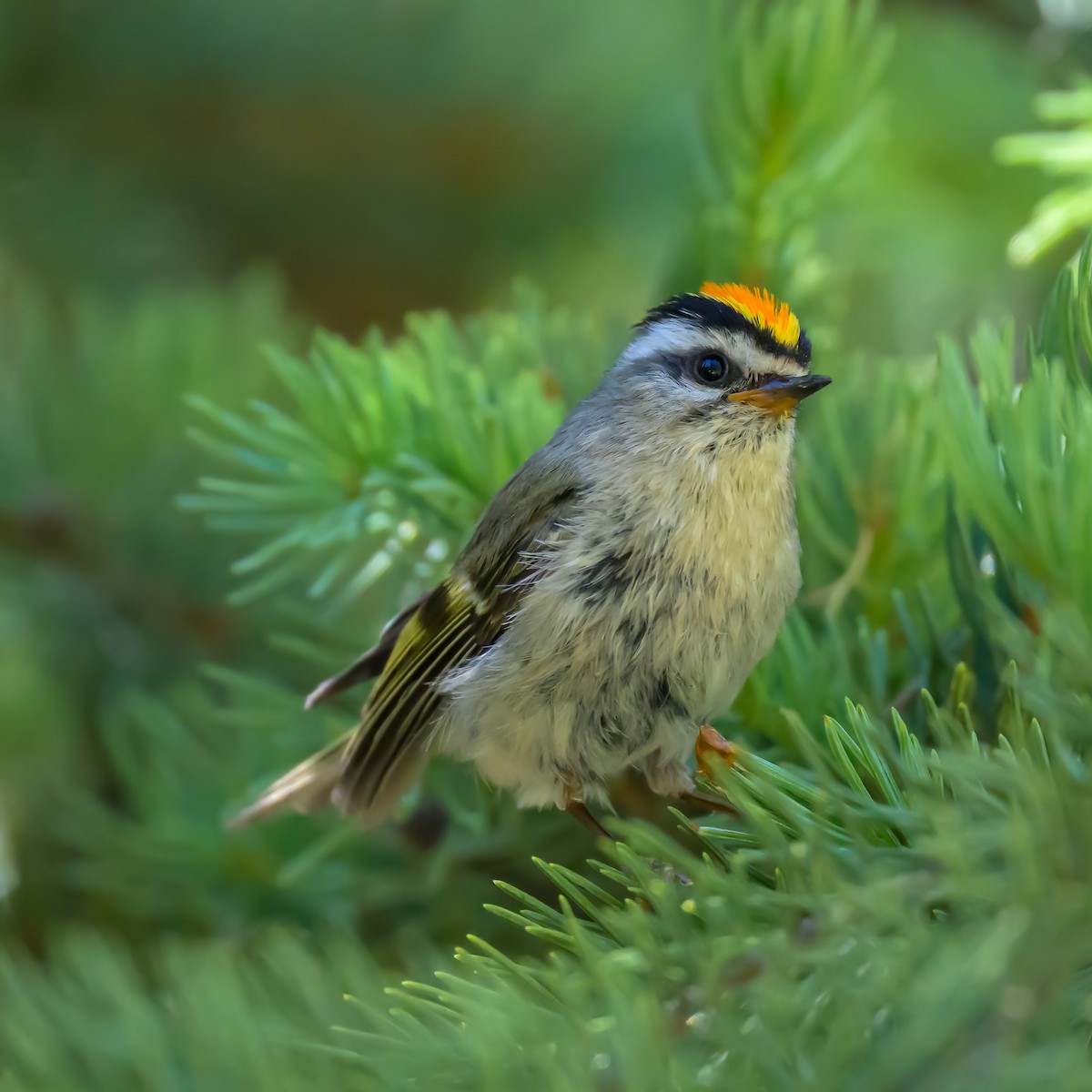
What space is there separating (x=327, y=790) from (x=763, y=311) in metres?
0.66

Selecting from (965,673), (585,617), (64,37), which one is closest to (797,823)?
(965,673)

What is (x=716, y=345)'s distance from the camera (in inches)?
44.6

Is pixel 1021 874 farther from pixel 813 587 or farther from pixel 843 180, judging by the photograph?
pixel 843 180

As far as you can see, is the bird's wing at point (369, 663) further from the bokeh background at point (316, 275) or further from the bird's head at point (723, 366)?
the bird's head at point (723, 366)

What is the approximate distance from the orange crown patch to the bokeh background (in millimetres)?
84

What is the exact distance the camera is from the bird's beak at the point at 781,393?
103 centimetres

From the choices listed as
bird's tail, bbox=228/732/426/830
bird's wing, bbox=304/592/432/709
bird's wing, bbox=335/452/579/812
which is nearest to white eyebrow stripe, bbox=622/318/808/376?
bird's wing, bbox=335/452/579/812

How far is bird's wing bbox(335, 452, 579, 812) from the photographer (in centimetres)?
108

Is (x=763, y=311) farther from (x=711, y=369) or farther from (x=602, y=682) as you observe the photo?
(x=602, y=682)

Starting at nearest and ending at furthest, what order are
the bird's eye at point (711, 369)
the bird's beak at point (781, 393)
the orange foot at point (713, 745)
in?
the orange foot at point (713, 745) → the bird's beak at point (781, 393) → the bird's eye at point (711, 369)

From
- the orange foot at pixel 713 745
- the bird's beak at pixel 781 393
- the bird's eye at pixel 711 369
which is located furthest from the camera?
the bird's eye at pixel 711 369

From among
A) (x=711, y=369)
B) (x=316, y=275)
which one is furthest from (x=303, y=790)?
(x=316, y=275)

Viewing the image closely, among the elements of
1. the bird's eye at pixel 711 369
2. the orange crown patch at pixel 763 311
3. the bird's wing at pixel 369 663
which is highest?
the orange crown patch at pixel 763 311

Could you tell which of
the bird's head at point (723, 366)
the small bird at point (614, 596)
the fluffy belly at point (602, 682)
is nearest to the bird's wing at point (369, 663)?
the small bird at point (614, 596)
